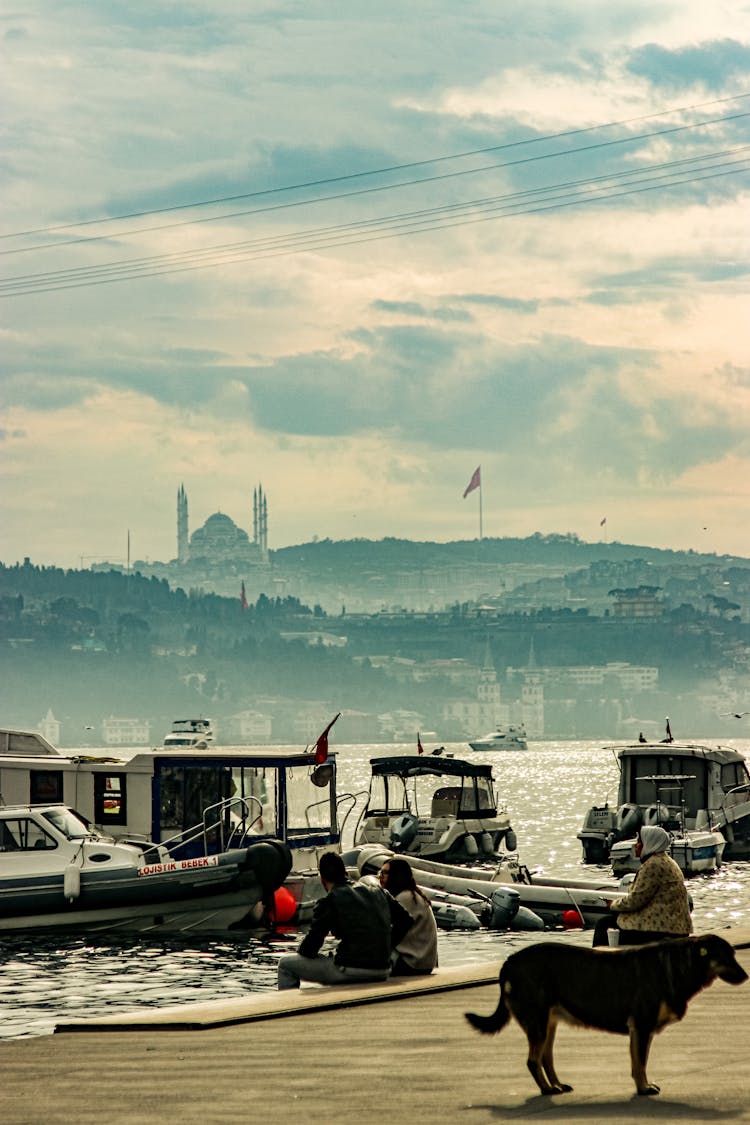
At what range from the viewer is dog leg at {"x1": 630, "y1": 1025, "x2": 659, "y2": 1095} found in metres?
9.26

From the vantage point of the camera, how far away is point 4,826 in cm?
3014

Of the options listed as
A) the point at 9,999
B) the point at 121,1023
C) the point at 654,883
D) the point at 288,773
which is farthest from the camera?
the point at 288,773

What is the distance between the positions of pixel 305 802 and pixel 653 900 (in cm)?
2120

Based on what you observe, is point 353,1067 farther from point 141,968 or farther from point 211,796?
point 211,796

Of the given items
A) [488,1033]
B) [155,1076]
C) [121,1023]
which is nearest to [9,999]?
[121,1023]

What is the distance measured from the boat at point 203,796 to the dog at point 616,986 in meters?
23.9

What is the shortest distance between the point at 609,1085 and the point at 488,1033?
2.58 ft

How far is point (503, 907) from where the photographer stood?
30.8 meters

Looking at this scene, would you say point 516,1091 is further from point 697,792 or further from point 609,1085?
point 697,792

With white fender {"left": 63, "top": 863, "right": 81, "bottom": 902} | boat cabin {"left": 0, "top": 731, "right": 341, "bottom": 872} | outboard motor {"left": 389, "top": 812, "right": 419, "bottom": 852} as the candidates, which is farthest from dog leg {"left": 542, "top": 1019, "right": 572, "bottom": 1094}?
outboard motor {"left": 389, "top": 812, "right": 419, "bottom": 852}

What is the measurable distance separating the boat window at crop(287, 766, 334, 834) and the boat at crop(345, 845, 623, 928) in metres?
1.17

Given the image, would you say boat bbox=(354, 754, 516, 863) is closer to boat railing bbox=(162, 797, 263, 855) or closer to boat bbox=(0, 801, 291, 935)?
boat railing bbox=(162, 797, 263, 855)

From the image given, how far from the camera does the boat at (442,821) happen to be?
156 feet

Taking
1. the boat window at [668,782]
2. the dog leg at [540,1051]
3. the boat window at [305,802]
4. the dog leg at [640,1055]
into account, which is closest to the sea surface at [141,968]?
the boat window at [305,802]
